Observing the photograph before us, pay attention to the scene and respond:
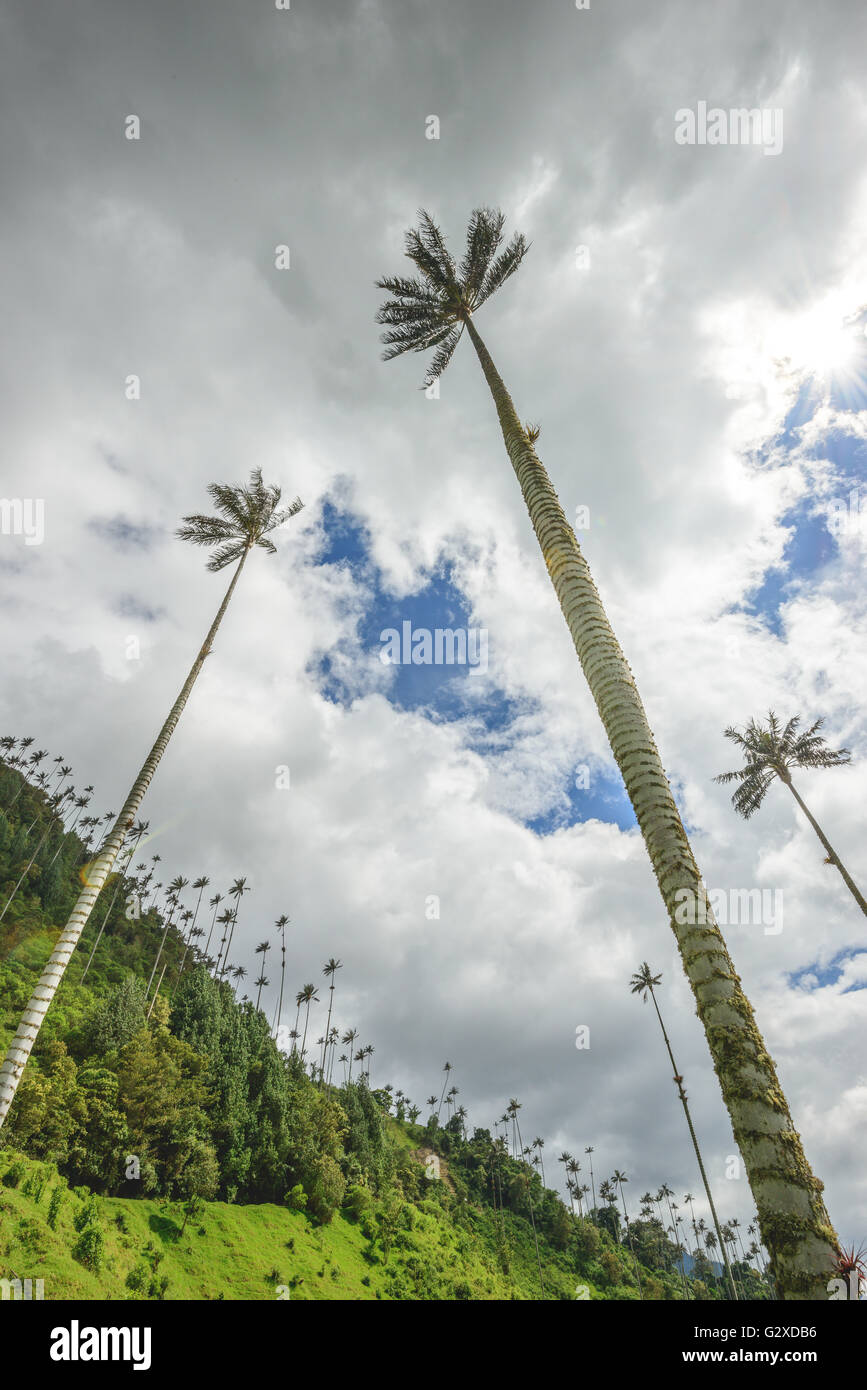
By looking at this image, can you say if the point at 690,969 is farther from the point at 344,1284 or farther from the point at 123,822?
the point at 344,1284

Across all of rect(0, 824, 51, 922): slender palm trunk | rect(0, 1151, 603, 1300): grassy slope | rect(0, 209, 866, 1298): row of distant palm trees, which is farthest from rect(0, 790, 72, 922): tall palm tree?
rect(0, 209, 866, 1298): row of distant palm trees

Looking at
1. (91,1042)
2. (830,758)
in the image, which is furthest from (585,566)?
(91,1042)

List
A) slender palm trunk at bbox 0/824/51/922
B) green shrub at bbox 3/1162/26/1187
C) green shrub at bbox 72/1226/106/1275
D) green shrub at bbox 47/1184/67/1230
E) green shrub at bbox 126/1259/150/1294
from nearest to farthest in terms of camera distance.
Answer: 1. green shrub at bbox 72/1226/106/1275
2. green shrub at bbox 47/1184/67/1230
3. green shrub at bbox 3/1162/26/1187
4. green shrub at bbox 126/1259/150/1294
5. slender palm trunk at bbox 0/824/51/922

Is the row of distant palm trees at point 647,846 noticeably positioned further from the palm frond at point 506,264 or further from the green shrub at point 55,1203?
the green shrub at point 55,1203

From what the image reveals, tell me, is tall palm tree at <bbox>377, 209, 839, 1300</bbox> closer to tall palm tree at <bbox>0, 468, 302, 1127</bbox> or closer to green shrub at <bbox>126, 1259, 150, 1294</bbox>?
tall palm tree at <bbox>0, 468, 302, 1127</bbox>

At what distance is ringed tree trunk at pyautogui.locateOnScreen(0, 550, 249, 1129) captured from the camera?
38.5 ft

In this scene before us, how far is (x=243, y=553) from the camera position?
23.7 meters

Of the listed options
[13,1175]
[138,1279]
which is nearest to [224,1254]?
[138,1279]

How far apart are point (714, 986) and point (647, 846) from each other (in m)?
1.37

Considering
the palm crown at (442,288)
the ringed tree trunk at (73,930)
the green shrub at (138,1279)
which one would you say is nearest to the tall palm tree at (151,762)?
the ringed tree trunk at (73,930)

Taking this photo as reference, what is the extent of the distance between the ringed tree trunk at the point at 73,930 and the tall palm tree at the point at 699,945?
38.7 ft

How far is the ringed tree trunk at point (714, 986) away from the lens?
3916mm
